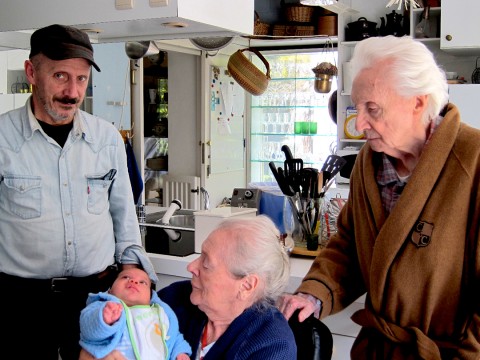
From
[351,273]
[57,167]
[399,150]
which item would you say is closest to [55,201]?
[57,167]

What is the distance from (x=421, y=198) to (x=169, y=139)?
16.6 ft

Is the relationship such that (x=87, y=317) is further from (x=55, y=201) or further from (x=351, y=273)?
(x=351, y=273)

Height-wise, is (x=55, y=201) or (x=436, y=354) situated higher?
(x=55, y=201)

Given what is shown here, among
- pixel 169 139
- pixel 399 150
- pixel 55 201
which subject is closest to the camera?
pixel 399 150

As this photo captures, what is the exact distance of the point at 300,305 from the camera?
5.52ft

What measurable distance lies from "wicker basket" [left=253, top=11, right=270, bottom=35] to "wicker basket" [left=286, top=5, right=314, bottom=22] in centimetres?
24

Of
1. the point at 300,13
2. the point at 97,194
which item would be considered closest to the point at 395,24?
the point at 300,13

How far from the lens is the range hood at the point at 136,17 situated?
210 cm

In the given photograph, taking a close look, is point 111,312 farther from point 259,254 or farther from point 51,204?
point 51,204

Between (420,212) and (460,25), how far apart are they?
11.2 feet

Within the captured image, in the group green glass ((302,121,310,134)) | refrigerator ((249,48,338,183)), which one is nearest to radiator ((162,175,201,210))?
refrigerator ((249,48,338,183))

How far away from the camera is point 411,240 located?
1.56 metres

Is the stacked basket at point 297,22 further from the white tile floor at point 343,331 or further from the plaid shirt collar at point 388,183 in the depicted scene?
the plaid shirt collar at point 388,183

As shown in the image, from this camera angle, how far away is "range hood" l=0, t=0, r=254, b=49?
6.89ft
